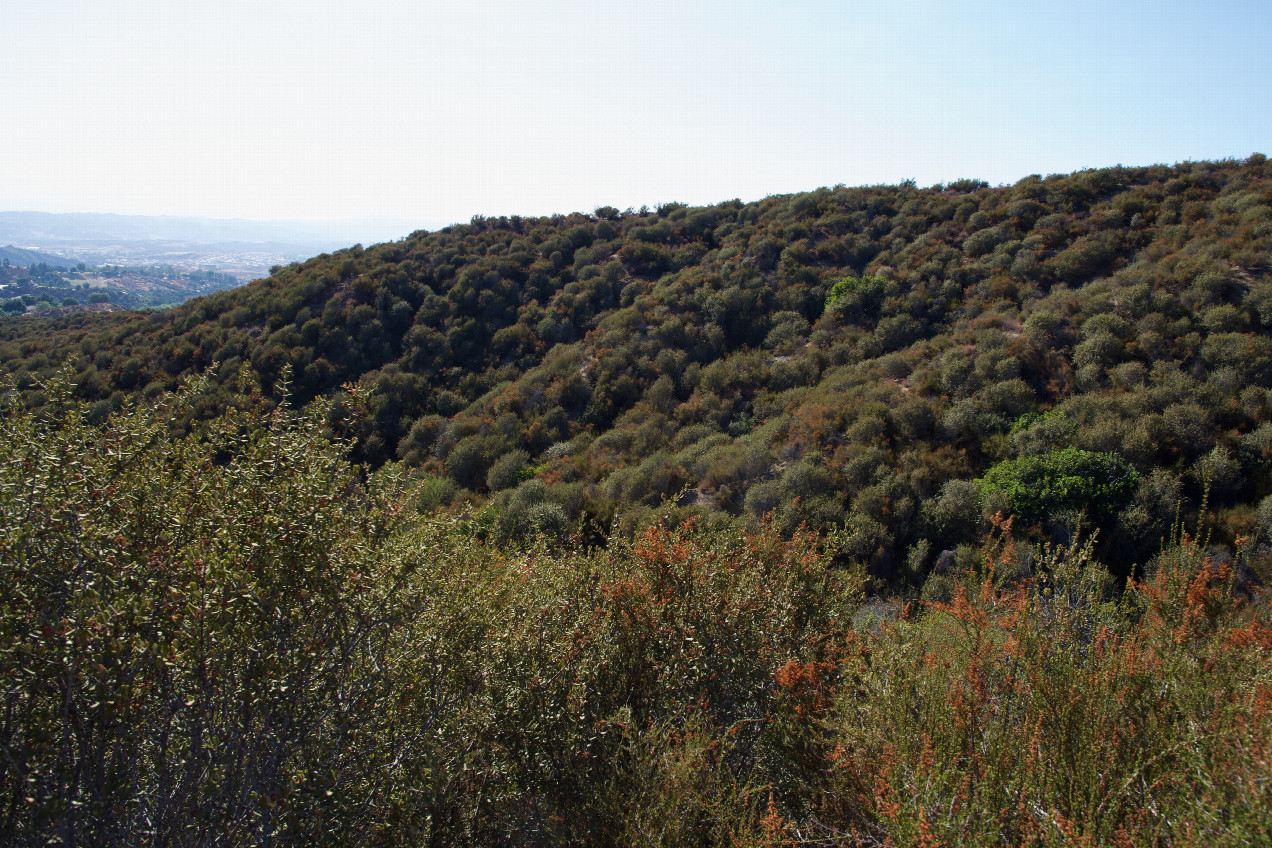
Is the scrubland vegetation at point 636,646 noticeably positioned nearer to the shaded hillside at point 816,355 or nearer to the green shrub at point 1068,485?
the green shrub at point 1068,485

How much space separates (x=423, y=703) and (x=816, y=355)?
1744 centimetres

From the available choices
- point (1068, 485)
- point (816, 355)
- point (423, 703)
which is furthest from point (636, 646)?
point (816, 355)

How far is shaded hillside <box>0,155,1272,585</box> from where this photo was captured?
1188cm

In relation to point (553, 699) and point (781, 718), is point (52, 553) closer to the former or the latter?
point (553, 699)

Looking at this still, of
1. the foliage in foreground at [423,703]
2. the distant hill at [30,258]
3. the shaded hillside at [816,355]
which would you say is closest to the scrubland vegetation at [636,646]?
the foliage in foreground at [423,703]

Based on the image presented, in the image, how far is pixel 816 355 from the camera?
763 inches

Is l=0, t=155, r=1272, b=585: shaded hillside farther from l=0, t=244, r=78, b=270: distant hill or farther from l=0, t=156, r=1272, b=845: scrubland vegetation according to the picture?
l=0, t=244, r=78, b=270: distant hill

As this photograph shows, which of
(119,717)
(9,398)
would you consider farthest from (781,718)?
(9,398)

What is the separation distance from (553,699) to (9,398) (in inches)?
160

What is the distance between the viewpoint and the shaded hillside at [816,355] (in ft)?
39.0

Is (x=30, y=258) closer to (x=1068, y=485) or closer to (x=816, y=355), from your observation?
(x=816, y=355)

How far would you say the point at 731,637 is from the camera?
207 inches

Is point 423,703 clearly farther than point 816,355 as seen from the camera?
No

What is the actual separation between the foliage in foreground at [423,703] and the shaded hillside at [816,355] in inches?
115
